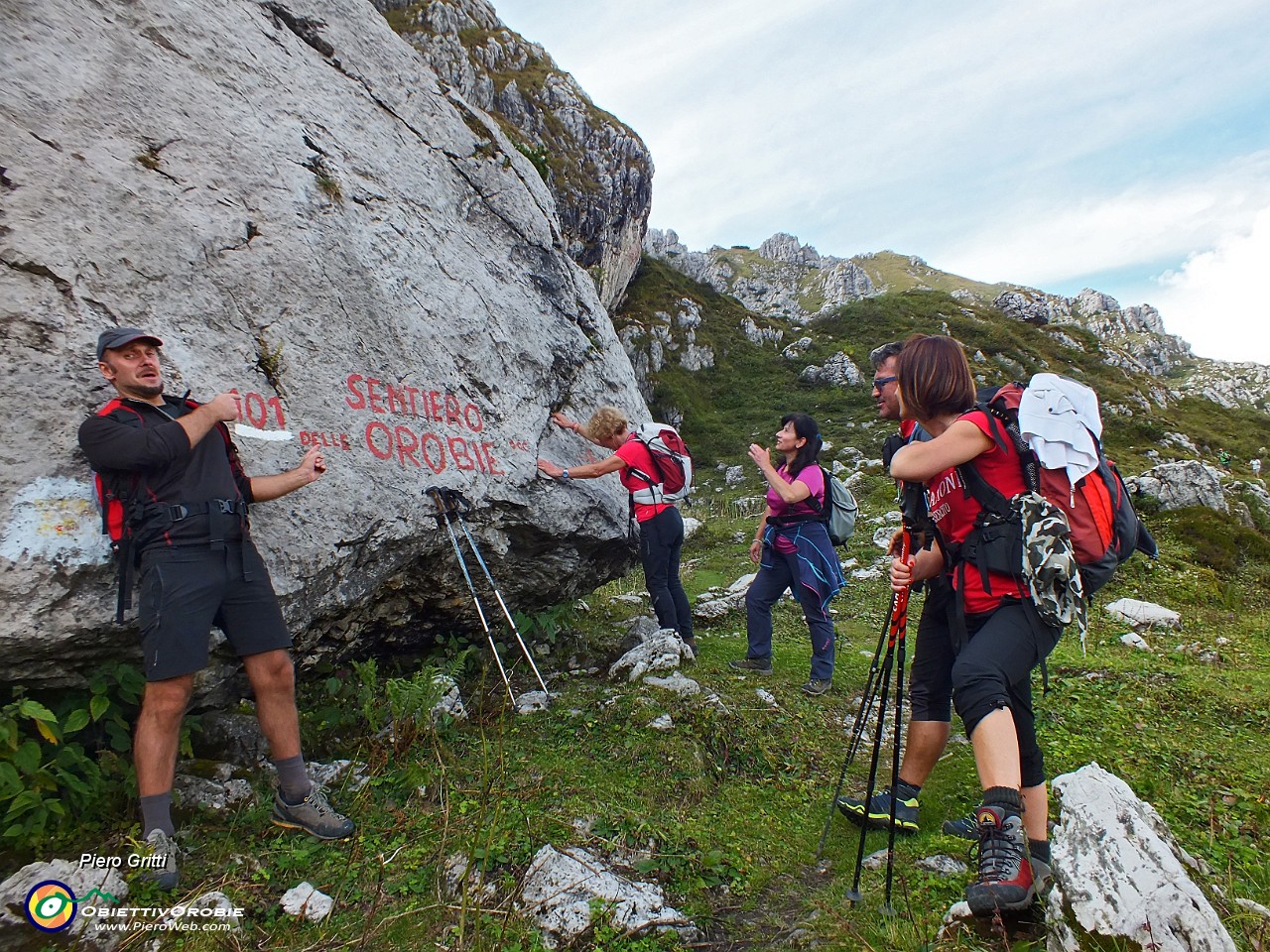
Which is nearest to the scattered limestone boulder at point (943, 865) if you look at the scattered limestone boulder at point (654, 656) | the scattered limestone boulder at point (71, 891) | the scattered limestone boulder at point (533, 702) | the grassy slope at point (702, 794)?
the grassy slope at point (702, 794)

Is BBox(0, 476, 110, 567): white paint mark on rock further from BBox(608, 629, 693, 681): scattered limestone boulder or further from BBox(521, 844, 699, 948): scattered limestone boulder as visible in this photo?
BBox(608, 629, 693, 681): scattered limestone boulder

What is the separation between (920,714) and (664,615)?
420cm

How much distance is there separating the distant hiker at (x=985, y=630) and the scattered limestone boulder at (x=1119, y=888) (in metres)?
0.21

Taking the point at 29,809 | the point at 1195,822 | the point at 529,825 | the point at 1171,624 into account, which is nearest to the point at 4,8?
the point at 29,809

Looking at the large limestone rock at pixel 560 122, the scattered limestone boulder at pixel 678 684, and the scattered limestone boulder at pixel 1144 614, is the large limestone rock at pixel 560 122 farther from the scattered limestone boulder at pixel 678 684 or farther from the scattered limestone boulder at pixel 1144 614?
the scattered limestone boulder at pixel 678 684

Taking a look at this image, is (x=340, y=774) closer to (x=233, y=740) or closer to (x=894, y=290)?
(x=233, y=740)

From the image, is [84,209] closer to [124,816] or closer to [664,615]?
[124,816]

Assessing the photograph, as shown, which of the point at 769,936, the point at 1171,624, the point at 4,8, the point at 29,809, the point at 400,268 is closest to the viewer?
the point at 769,936

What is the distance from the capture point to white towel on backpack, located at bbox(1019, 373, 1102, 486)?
10.5 feet

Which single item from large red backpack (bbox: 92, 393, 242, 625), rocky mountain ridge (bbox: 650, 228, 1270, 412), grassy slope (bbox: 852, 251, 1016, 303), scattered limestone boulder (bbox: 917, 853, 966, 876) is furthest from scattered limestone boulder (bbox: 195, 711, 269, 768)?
grassy slope (bbox: 852, 251, 1016, 303)

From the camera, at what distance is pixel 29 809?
369 cm

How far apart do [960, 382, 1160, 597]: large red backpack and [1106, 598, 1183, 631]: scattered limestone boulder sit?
7.76 metres

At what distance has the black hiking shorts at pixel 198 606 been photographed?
3.81 metres

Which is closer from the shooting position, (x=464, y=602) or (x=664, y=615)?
(x=464, y=602)
